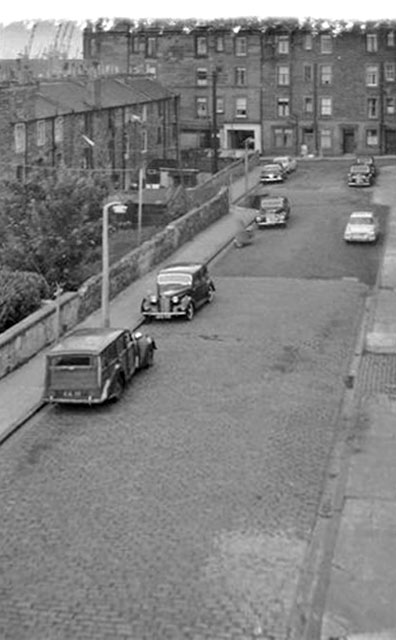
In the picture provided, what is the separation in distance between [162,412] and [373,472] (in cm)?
585

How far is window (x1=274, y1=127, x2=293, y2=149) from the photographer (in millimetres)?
91562

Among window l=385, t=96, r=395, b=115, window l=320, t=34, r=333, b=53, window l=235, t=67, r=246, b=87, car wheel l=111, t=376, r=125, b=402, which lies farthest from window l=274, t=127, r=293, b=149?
car wheel l=111, t=376, r=125, b=402

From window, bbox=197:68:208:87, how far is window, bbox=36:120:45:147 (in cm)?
3603

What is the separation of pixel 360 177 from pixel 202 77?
1012 inches

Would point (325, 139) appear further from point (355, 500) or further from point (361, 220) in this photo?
point (355, 500)

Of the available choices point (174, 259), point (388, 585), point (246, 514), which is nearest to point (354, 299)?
point (174, 259)

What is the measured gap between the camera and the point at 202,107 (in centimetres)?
9331

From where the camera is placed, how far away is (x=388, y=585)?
17000 mm

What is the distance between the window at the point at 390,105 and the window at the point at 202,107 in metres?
15.1

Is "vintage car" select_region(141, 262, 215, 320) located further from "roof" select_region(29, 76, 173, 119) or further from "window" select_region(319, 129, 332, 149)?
"window" select_region(319, 129, 332, 149)

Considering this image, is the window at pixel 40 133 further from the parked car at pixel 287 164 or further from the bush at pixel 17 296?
the bush at pixel 17 296

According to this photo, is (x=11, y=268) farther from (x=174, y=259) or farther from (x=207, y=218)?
(x=207, y=218)

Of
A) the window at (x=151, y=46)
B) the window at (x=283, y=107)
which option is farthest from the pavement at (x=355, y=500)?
the window at (x=151, y=46)

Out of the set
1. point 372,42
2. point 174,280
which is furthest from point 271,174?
point 174,280
